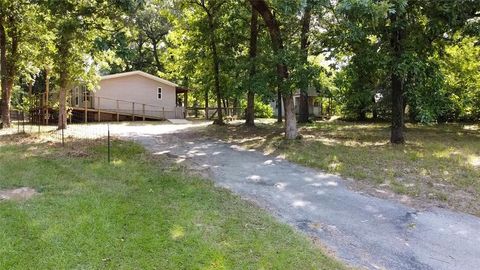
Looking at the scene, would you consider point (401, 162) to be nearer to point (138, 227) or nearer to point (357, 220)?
point (357, 220)

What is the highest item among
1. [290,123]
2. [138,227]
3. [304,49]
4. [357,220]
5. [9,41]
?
[9,41]

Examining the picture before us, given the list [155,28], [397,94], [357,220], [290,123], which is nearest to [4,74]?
[290,123]

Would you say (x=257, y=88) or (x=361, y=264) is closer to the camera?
(x=361, y=264)

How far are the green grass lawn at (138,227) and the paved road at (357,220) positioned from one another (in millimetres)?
423

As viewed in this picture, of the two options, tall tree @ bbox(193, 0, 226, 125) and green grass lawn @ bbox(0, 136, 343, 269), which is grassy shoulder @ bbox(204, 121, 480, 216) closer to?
green grass lawn @ bbox(0, 136, 343, 269)

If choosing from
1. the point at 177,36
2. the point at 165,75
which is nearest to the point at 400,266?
the point at 177,36

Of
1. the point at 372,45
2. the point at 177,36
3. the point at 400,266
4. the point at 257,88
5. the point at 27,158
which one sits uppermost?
the point at 177,36

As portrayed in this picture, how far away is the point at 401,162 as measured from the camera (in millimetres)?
9906

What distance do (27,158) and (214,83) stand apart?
1264 cm

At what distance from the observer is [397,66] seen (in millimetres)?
10992

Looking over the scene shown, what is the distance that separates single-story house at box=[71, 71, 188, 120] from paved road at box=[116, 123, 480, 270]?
1913 centimetres

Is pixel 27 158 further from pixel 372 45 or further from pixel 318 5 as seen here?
pixel 372 45

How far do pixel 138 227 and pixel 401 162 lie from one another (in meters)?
7.22

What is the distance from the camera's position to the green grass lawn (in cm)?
420
